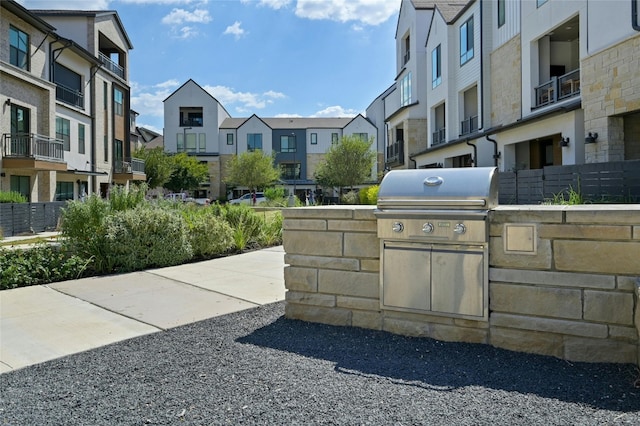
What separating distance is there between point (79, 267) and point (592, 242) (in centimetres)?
Answer: 762

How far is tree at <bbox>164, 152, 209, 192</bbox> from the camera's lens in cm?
4725

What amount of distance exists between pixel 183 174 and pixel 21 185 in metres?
25.0

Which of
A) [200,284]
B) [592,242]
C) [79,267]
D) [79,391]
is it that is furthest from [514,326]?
[79,267]

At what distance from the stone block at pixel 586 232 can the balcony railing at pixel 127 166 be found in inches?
1348

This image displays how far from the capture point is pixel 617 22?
528 inches

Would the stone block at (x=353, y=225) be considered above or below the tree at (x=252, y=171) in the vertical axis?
below

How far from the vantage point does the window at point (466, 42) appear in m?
24.6

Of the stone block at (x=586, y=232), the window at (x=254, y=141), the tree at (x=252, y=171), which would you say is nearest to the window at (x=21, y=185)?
the tree at (x=252, y=171)

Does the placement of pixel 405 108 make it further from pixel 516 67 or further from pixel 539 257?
pixel 539 257

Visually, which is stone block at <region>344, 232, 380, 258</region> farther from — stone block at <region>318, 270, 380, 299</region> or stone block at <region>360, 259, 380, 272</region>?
stone block at <region>318, 270, 380, 299</region>

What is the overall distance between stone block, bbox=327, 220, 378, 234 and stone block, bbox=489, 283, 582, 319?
120 cm

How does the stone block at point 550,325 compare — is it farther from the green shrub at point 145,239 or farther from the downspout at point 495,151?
the downspout at point 495,151

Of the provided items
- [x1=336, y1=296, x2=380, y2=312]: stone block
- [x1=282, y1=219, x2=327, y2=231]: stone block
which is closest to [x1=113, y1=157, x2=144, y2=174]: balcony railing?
[x1=282, y1=219, x2=327, y2=231]: stone block

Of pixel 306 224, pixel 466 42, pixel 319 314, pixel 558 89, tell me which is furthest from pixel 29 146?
pixel 558 89
